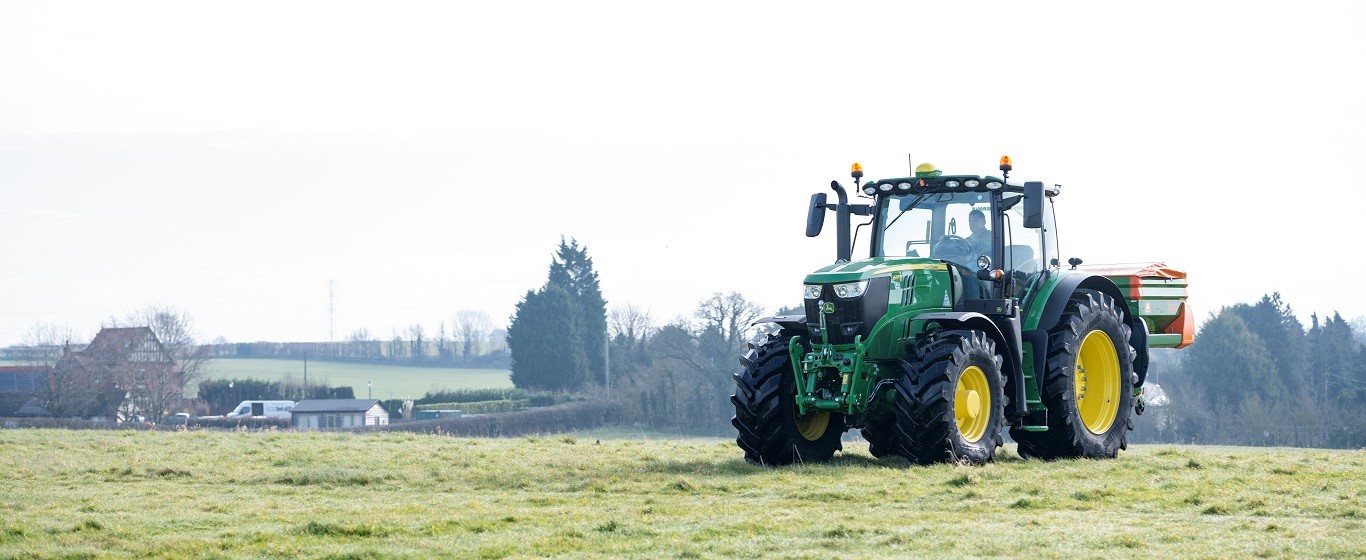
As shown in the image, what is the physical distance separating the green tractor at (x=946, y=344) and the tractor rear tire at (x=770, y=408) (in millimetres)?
13

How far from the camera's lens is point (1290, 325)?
64.8 m

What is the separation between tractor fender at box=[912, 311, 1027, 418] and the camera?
516 inches

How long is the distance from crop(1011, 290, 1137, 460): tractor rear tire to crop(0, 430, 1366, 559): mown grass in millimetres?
527

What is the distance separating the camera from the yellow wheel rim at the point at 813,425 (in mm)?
13659

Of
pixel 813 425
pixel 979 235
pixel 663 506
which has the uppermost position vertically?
pixel 979 235

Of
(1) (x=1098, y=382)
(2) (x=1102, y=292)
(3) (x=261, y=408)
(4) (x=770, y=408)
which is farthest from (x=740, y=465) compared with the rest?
(3) (x=261, y=408)

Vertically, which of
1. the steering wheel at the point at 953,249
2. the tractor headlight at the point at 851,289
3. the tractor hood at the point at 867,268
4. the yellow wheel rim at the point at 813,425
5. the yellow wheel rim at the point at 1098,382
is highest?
the steering wheel at the point at 953,249

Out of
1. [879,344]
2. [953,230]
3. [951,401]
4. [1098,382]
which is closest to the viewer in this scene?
[951,401]

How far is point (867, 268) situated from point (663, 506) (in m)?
3.91

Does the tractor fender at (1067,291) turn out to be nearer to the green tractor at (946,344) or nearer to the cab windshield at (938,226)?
the green tractor at (946,344)

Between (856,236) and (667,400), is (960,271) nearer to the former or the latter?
(856,236)

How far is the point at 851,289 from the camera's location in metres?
12.9

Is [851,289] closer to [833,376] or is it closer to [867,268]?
[867,268]

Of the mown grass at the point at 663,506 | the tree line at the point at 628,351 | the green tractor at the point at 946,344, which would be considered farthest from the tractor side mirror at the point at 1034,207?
the tree line at the point at 628,351
